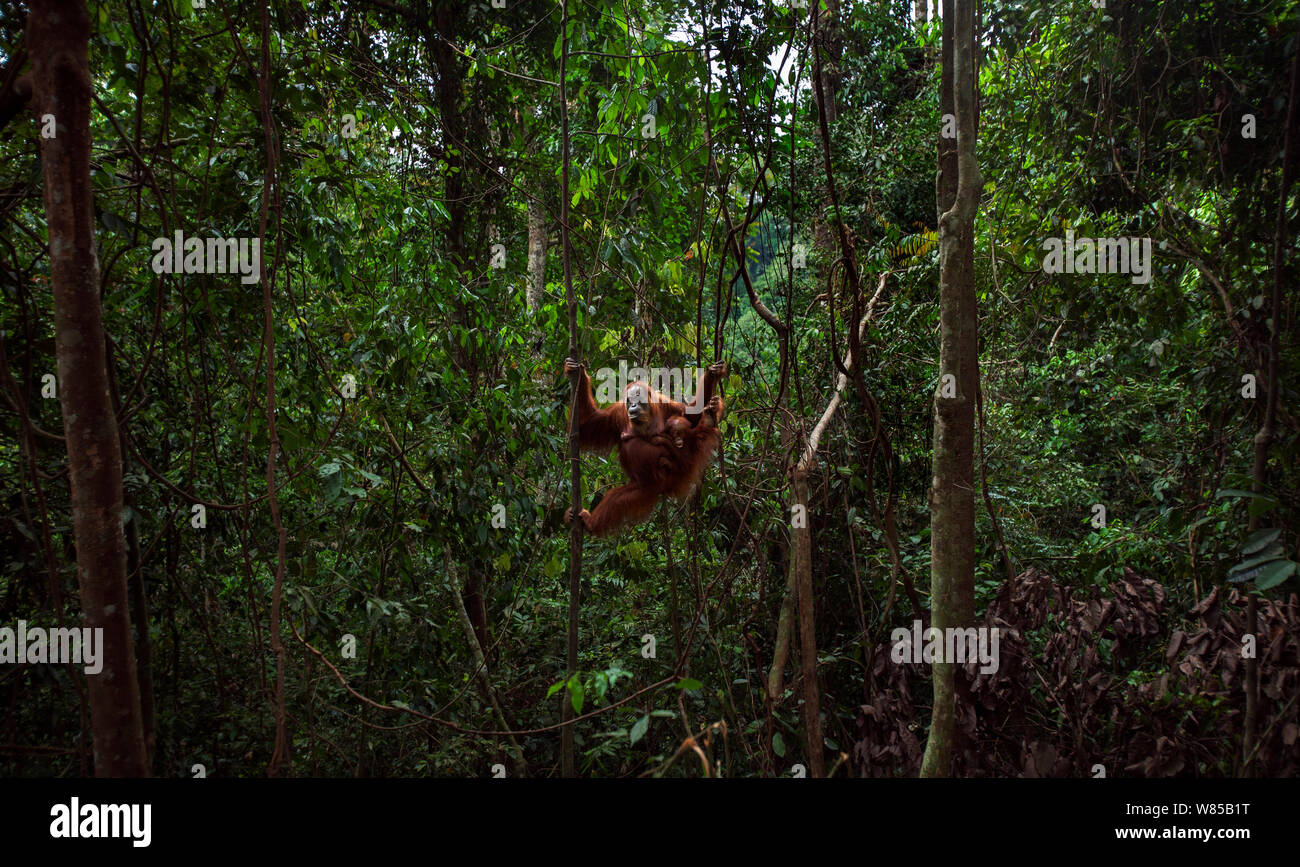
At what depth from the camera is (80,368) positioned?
2047mm

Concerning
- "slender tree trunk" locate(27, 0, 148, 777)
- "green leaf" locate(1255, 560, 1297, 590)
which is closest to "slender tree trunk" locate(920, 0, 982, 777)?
"green leaf" locate(1255, 560, 1297, 590)

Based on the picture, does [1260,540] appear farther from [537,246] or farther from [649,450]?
[537,246]

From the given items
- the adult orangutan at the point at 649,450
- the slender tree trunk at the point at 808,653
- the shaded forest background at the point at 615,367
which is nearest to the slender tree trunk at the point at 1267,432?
the shaded forest background at the point at 615,367

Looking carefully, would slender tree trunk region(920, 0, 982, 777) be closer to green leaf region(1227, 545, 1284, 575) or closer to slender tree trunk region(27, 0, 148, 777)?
green leaf region(1227, 545, 1284, 575)

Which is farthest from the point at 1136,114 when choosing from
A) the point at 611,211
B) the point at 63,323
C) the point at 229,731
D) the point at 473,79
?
the point at 229,731

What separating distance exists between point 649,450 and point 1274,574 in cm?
279

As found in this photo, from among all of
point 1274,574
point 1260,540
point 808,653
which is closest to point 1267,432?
point 1260,540

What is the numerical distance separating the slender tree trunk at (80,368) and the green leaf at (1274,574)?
355 cm

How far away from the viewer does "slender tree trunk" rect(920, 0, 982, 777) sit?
2898mm

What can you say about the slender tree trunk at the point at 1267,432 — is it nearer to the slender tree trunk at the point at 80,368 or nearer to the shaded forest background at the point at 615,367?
the shaded forest background at the point at 615,367

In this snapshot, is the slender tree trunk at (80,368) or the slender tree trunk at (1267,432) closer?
the slender tree trunk at (80,368)

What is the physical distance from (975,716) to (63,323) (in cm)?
357

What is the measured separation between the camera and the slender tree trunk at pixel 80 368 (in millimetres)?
2031

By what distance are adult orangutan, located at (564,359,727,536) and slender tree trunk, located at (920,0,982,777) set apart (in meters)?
1.36
